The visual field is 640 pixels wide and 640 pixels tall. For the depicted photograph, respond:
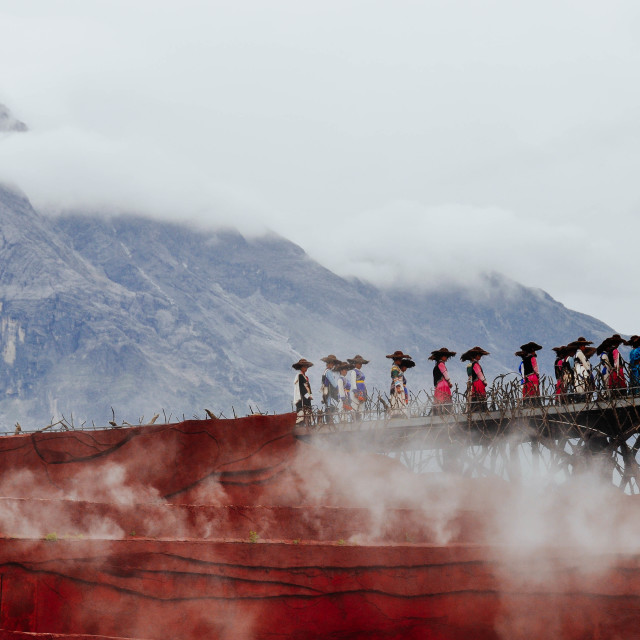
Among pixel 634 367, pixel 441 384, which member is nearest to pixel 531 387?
pixel 441 384

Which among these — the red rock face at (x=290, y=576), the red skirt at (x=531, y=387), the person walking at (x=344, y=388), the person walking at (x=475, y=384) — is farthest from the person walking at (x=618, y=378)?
the person walking at (x=344, y=388)

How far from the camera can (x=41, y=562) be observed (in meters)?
14.3

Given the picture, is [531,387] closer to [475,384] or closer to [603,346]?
[475,384]

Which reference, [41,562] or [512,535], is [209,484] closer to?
[41,562]

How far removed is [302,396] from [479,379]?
3.30 meters

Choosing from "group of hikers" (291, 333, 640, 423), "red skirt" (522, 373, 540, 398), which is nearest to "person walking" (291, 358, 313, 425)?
"group of hikers" (291, 333, 640, 423)

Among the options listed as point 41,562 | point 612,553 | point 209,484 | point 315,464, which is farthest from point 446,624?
point 41,562

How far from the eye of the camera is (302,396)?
58.1ft

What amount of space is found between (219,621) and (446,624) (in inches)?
133

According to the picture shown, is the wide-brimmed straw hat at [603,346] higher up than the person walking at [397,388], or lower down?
higher up

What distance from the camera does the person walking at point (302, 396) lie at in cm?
1727

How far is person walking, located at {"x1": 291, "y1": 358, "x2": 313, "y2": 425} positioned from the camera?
56.6ft

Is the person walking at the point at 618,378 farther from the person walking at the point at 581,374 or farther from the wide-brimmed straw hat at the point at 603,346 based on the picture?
the person walking at the point at 581,374

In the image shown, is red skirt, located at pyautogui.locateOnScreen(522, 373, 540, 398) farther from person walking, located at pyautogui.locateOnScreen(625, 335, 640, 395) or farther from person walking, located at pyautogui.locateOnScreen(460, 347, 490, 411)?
person walking, located at pyautogui.locateOnScreen(625, 335, 640, 395)
